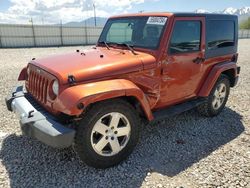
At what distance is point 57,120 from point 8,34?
22873 mm

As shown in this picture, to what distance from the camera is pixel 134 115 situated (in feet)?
11.2

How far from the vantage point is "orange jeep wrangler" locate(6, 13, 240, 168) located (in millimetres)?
2998

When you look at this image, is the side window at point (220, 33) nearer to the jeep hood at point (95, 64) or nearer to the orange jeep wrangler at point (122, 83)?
the orange jeep wrangler at point (122, 83)

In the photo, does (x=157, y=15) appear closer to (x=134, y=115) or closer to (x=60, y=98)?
(x=134, y=115)

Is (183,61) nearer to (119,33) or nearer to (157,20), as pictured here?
(157,20)

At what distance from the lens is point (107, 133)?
3.29 metres

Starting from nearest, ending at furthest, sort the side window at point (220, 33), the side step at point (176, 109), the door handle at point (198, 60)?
1. the side step at point (176, 109)
2. the door handle at point (198, 60)
3. the side window at point (220, 33)

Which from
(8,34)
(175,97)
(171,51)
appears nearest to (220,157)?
(175,97)

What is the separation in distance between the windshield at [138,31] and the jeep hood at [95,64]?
0.86 feet

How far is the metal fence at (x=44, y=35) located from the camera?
75.7 feet

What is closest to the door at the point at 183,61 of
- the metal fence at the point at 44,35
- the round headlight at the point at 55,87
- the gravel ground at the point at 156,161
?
the gravel ground at the point at 156,161

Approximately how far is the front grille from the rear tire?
305 cm

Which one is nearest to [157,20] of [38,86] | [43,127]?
[38,86]

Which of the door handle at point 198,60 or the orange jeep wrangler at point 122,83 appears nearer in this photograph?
the orange jeep wrangler at point 122,83
